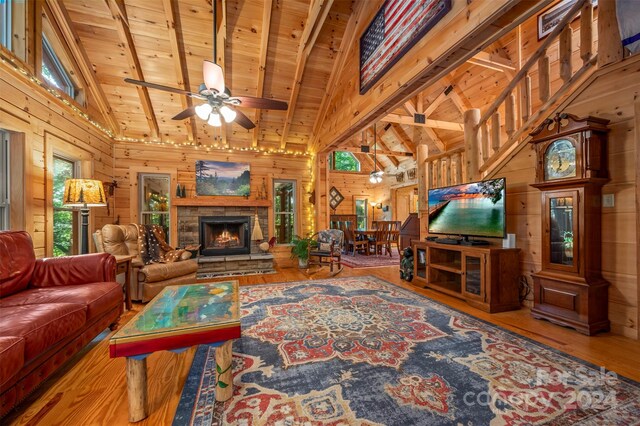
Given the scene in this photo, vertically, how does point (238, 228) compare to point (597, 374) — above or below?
above

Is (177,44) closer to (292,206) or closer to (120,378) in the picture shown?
(292,206)

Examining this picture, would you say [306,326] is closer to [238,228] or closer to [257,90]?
[238,228]

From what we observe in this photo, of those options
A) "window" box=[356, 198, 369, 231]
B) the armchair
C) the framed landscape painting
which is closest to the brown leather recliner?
the framed landscape painting

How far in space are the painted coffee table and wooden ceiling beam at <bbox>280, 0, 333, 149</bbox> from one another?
3.86m

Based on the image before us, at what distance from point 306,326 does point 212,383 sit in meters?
1.01

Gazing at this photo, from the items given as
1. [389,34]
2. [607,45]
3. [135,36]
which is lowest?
[607,45]

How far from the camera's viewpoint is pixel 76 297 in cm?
198

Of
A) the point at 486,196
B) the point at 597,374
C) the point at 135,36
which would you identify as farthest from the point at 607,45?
the point at 135,36

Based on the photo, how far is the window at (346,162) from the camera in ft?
34.0

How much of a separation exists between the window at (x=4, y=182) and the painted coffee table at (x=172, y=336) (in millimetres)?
2371

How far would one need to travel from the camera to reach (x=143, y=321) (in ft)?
5.04

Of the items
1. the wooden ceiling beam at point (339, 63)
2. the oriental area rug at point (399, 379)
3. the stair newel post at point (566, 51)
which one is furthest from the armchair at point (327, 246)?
the stair newel post at point (566, 51)

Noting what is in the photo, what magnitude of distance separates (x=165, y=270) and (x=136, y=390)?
251cm

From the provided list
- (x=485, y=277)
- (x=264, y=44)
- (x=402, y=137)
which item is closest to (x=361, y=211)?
(x=402, y=137)
